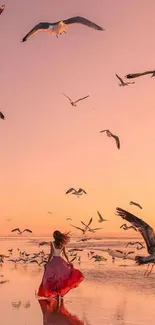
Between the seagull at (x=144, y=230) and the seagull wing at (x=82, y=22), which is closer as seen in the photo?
the seagull at (x=144, y=230)

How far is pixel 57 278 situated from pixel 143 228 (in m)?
4.49

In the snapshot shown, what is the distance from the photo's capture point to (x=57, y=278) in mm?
15000

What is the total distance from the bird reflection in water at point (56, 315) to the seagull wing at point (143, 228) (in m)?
1.99

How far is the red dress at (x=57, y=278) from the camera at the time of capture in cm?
1497

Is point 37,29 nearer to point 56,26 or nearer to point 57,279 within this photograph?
point 56,26

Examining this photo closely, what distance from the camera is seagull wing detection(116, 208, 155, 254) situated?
11219mm

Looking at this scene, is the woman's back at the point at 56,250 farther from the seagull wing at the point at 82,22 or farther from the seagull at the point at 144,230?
the seagull wing at the point at 82,22

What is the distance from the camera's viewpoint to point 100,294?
16.2m

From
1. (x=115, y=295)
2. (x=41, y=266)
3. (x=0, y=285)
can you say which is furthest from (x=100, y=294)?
(x=41, y=266)

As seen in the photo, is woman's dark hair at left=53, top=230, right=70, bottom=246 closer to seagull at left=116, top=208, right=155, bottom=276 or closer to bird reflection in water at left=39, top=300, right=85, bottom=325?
bird reflection in water at left=39, top=300, right=85, bottom=325

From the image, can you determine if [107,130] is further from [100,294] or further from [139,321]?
[139,321]

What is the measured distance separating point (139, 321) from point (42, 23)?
7467 millimetres

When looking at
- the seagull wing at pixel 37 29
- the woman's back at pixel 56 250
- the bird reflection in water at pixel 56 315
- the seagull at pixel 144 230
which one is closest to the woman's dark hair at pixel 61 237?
the woman's back at pixel 56 250

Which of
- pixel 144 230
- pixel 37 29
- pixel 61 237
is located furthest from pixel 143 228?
pixel 37 29
